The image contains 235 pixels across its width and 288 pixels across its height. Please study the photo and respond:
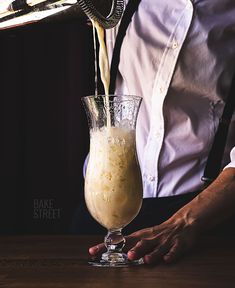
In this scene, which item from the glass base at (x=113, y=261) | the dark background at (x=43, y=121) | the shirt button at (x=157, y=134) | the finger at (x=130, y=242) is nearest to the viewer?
the glass base at (x=113, y=261)

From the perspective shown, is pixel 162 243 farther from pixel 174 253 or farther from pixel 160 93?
pixel 160 93

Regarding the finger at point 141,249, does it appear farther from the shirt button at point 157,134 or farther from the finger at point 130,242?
the shirt button at point 157,134

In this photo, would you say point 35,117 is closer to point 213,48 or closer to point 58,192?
point 58,192

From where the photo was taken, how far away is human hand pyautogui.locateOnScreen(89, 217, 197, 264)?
1.14m

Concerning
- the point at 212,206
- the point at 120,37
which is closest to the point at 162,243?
the point at 212,206

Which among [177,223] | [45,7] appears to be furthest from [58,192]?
[177,223]

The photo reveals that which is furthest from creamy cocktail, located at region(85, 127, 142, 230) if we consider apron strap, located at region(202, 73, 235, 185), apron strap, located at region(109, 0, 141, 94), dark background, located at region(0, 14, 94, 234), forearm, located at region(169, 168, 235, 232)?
dark background, located at region(0, 14, 94, 234)

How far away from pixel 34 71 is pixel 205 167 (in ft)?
5.52

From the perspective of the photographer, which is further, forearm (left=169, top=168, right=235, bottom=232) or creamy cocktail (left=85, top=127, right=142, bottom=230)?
forearm (left=169, top=168, right=235, bottom=232)

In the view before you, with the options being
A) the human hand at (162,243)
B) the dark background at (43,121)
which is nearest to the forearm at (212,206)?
the human hand at (162,243)

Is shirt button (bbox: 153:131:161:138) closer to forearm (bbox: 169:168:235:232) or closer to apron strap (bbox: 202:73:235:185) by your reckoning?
apron strap (bbox: 202:73:235:185)

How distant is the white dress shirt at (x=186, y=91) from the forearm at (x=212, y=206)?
0.70 feet

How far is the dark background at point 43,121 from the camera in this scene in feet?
10.3

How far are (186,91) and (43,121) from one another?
1.54 m
